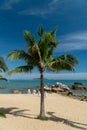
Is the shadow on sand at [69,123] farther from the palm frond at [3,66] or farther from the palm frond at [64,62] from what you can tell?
the palm frond at [3,66]

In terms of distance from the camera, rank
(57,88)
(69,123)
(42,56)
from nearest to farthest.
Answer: (69,123) < (42,56) < (57,88)

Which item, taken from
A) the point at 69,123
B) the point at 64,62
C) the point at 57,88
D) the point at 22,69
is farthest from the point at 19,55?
the point at 57,88

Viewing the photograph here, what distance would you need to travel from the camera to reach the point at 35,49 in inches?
712

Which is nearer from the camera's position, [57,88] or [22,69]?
[22,69]

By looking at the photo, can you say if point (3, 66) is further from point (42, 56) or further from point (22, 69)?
point (42, 56)

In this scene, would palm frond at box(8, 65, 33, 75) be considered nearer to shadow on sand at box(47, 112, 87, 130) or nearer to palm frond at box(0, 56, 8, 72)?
palm frond at box(0, 56, 8, 72)

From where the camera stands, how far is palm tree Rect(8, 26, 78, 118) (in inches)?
717

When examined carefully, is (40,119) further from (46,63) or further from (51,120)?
(46,63)

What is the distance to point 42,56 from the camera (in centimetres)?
1850

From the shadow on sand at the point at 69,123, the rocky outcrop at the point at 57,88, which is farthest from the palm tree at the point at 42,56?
the rocky outcrop at the point at 57,88

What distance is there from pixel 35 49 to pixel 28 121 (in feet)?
16.8

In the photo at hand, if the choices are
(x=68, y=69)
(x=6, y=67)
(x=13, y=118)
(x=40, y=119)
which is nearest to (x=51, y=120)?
(x=40, y=119)

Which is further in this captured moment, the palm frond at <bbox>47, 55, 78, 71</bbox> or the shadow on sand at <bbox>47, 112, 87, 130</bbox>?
the palm frond at <bbox>47, 55, 78, 71</bbox>

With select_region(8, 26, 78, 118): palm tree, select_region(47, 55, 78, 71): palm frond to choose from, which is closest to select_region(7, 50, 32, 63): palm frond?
select_region(8, 26, 78, 118): palm tree
